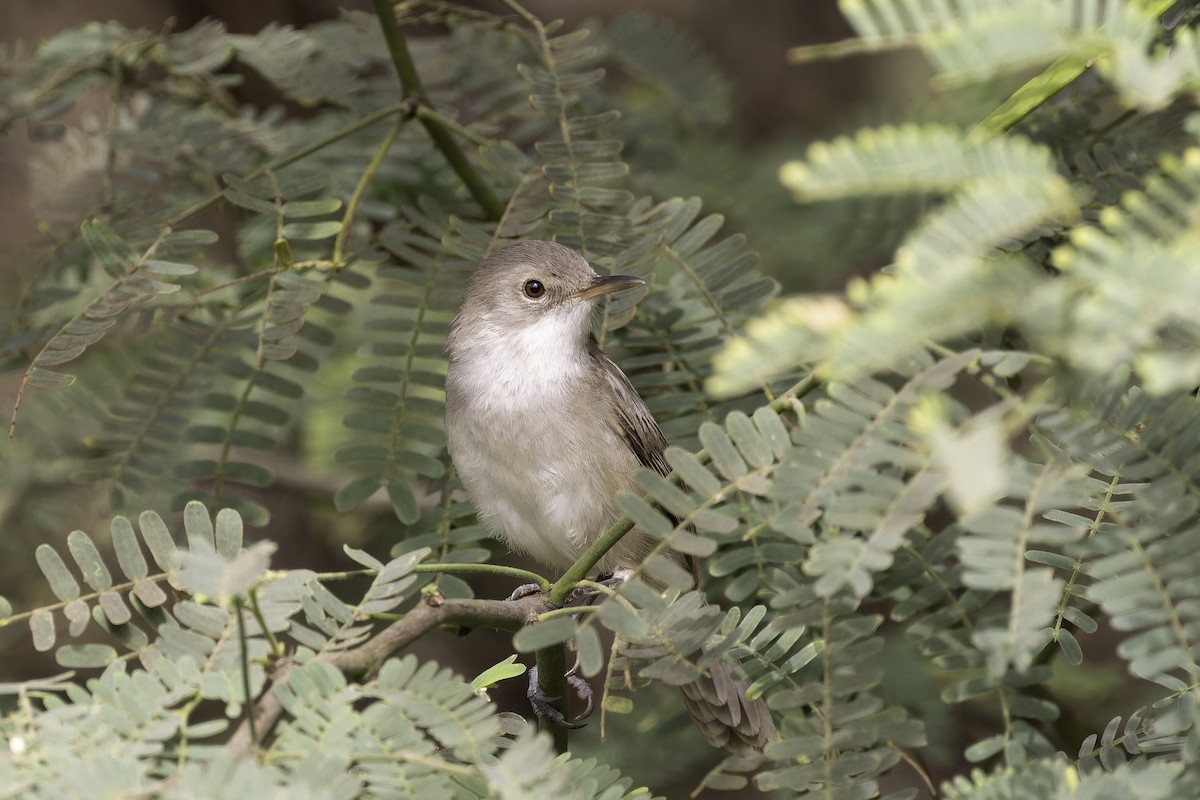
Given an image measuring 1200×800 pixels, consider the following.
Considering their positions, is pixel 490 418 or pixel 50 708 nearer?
pixel 50 708

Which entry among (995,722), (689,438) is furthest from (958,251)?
(995,722)

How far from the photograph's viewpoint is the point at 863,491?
6.32 feet

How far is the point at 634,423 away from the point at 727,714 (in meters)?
1.14

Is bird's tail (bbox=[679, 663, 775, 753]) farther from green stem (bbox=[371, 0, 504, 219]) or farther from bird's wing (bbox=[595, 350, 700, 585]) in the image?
green stem (bbox=[371, 0, 504, 219])

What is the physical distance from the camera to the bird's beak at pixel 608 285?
3.84 metres

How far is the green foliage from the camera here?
5.15ft

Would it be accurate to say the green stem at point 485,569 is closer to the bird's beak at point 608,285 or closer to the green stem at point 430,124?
the bird's beak at point 608,285

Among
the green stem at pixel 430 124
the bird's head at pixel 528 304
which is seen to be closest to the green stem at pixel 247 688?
the green stem at pixel 430 124

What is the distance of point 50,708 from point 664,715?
2.56 meters

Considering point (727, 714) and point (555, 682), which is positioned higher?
point (555, 682)

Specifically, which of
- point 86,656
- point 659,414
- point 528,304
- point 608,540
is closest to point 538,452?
point 659,414

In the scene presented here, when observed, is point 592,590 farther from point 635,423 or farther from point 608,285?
point 635,423

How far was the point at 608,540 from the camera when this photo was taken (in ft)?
7.81

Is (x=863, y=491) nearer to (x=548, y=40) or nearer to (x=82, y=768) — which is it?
(x=82, y=768)
